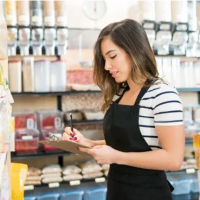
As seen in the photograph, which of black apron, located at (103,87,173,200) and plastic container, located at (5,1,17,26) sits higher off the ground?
plastic container, located at (5,1,17,26)

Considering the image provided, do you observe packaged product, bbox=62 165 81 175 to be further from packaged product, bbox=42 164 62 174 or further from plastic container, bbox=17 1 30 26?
plastic container, bbox=17 1 30 26

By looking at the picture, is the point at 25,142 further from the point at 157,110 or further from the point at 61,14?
the point at 157,110

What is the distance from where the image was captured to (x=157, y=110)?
1.47m

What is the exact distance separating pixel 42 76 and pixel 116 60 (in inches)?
68.9

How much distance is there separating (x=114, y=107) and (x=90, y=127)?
79.4 inches

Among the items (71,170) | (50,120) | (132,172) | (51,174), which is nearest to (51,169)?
(51,174)

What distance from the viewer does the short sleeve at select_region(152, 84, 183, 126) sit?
1.44m

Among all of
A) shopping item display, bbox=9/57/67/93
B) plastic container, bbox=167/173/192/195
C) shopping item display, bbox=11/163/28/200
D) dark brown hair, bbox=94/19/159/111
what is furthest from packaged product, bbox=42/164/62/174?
dark brown hair, bbox=94/19/159/111

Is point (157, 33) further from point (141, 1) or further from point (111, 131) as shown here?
point (111, 131)

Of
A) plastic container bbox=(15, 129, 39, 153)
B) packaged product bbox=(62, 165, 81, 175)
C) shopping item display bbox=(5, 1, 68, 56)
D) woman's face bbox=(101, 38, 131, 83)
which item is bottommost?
packaged product bbox=(62, 165, 81, 175)

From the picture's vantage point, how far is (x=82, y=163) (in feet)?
11.3

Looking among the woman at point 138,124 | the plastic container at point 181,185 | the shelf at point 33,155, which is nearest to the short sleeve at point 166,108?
the woman at point 138,124

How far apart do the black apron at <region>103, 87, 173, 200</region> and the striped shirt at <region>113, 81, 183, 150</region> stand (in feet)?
0.09

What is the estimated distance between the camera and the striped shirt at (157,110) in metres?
1.44
